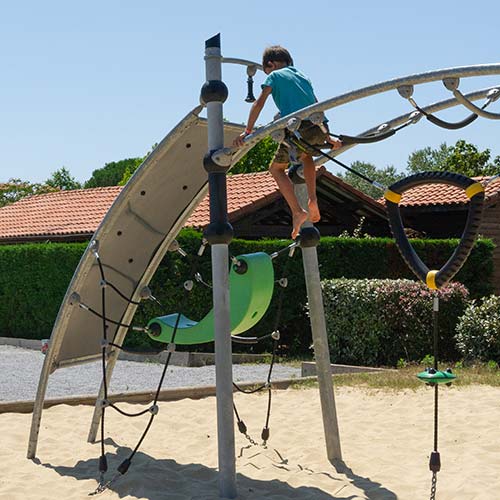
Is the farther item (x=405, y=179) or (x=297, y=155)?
(x=297, y=155)

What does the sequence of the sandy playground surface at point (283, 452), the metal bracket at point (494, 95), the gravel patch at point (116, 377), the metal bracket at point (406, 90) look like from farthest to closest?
the gravel patch at point (116, 377) < the sandy playground surface at point (283, 452) < the metal bracket at point (494, 95) < the metal bracket at point (406, 90)

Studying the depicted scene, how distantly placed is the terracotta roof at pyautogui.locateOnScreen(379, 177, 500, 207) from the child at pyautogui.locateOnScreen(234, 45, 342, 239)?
16088 millimetres

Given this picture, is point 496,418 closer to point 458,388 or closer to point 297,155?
point 458,388

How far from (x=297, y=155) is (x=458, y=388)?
4.78 meters

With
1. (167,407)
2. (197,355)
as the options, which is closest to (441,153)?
(197,355)

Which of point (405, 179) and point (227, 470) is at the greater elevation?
point (405, 179)

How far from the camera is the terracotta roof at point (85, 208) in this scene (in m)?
18.3

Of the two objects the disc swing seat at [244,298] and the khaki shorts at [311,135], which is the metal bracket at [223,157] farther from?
the disc swing seat at [244,298]

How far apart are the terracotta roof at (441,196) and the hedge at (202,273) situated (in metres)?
4.44

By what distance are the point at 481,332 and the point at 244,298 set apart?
733 cm

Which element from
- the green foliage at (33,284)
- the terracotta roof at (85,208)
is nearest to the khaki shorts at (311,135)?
the terracotta roof at (85,208)

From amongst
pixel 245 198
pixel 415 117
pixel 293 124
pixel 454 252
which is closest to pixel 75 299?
pixel 293 124

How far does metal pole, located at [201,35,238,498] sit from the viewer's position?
534 cm

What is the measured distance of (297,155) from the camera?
228 inches
